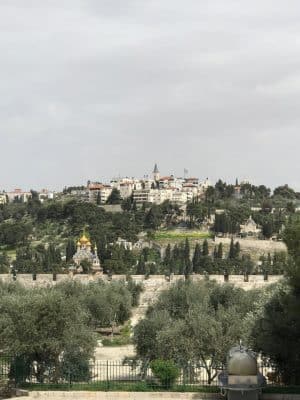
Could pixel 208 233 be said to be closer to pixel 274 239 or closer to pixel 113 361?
pixel 274 239

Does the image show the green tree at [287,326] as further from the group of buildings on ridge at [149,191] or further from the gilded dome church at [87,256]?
the group of buildings on ridge at [149,191]

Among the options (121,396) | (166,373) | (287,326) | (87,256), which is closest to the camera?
(121,396)

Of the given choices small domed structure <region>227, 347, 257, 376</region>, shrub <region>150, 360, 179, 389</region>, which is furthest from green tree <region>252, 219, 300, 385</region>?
shrub <region>150, 360, 179, 389</region>

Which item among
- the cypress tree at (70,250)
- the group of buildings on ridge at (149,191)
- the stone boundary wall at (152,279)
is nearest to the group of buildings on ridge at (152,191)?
the group of buildings on ridge at (149,191)

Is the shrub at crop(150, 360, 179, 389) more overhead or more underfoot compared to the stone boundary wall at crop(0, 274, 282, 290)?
more overhead

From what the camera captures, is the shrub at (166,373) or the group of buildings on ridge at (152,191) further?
the group of buildings on ridge at (152,191)

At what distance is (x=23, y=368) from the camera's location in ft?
60.9

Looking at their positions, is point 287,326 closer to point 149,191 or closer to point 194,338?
point 194,338

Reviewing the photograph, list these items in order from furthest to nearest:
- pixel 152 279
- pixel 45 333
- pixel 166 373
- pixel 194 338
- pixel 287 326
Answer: pixel 152 279 → pixel 194 338 → pixel 45 333 → pixel 287 326 → pixel 166 373

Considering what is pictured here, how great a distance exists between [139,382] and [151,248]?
78719 millimetres

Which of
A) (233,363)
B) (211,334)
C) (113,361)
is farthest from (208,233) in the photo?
(233,363)

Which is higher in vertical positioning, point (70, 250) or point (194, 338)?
point (194, 338)

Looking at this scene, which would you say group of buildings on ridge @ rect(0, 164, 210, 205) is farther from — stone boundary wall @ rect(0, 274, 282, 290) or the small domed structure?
the small domed structure

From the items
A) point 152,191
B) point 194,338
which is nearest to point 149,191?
point 152,191
